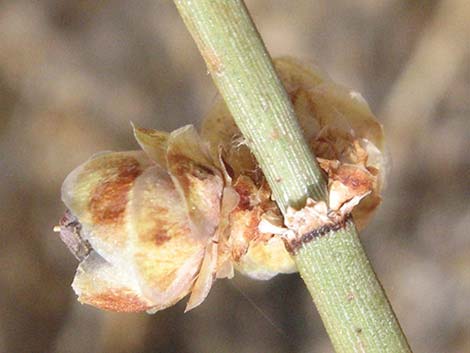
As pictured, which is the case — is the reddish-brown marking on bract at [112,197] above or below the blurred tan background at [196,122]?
above

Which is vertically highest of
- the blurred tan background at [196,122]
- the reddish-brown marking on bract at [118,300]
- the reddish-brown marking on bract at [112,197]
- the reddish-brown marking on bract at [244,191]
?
the reddish-brown marking on bract at [112,197]

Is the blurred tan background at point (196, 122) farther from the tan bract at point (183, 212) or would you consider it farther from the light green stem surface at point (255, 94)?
the light green stem surface at point (255, 94)

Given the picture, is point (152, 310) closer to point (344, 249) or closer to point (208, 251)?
point (208, 251)

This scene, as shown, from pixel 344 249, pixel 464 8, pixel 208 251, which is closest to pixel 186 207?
pixel 208 251

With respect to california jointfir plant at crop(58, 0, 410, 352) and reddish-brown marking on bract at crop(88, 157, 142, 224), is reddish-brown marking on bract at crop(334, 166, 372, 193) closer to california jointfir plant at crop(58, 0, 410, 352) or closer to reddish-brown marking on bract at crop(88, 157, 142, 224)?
california jointfir plant at crop(58, 0, 410, 352)

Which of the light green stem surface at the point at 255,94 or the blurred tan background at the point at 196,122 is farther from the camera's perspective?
the blurred tan background at the point at 196,122

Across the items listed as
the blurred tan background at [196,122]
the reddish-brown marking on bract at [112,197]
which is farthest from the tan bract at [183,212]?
the blurred tan background at [196,122]
